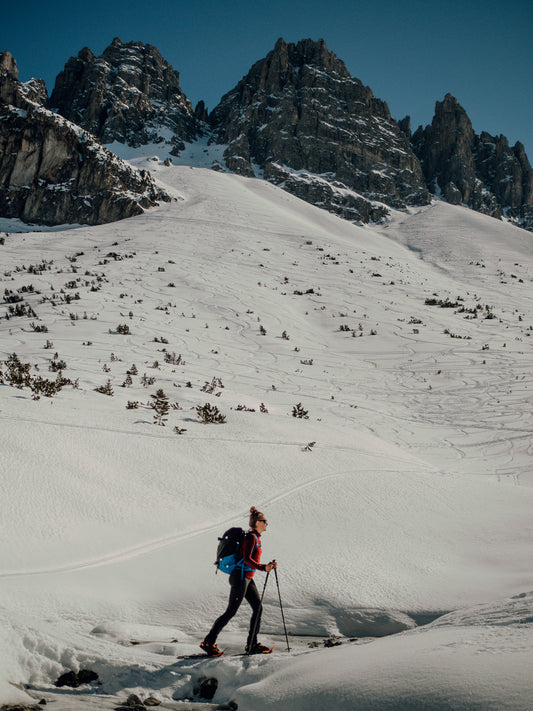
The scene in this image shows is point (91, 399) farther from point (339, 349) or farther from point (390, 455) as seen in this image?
point (339, 349)

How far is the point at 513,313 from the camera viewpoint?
22578mm

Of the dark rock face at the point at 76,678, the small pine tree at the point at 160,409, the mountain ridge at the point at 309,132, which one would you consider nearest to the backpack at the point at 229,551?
the dark rock face at the point at 76,678

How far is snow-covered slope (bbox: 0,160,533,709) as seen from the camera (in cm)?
284

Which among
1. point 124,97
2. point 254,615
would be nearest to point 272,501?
point 254,615

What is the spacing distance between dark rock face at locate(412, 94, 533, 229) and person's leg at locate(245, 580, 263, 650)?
87.9 meters

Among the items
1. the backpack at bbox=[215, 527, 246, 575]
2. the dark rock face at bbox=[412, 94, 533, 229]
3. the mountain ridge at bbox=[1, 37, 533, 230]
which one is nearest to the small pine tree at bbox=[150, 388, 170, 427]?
the backpack at bbox=[215, 527, 246, 575]

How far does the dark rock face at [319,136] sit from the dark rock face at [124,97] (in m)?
9.39

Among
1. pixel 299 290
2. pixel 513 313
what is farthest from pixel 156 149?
pixel 513 313

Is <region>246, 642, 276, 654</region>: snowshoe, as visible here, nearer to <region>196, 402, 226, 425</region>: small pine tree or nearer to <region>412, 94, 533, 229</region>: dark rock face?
<region>196, 402, 226, 425</region>: small pine tree

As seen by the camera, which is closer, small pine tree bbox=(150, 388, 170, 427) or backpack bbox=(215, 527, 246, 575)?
backpack bbox=(215, 527, 246, 575)

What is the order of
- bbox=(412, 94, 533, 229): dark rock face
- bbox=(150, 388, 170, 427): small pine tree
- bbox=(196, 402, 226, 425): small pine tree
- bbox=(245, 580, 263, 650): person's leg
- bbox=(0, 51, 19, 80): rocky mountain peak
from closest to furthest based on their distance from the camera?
bbox=(245, 580, 263, 650): person's leg < bbox=(150, 388, 170, 427): small pine tree < bbox=(196, 402, 226, 425): small pine tree < bbox=(0, 51, 19, 80): rocky mountain peak < bbox=(412, 94, 533, 229): dark rock face

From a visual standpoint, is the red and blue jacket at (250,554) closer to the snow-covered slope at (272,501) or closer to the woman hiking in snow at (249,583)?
the woman hiking in snow at (249,583)

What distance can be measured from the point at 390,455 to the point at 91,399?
17.7ft

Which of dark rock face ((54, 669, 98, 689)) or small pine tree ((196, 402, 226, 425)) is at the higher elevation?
small pine tree ((196, 402, 226, 425))
